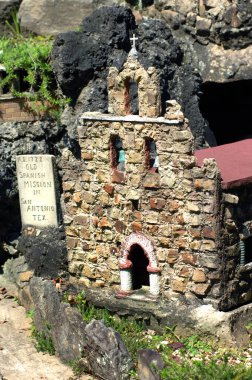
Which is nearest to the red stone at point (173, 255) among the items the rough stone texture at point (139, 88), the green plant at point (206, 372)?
the green plant at point (206, 372)

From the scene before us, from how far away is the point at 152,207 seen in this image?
64.3 ft

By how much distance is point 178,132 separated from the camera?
18828 mm

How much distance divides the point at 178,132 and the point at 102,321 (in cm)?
372

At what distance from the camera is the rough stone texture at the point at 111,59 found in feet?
76.8

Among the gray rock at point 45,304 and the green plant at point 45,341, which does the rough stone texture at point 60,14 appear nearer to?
the gray rock at point 45,304

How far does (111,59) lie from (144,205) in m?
5.13

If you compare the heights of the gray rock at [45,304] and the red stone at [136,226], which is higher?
the red stone at [136,226]

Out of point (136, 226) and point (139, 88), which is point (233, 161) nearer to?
point (136, 226)

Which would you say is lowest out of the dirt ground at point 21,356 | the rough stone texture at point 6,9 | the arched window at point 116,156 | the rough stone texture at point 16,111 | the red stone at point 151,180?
the dirt ground at point 21,356

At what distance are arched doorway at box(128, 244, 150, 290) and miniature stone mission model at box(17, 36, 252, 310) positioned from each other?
20 millimetres

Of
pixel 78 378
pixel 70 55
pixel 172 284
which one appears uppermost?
pixel 70 55

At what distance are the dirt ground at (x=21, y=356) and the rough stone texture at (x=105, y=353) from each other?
1.46ft

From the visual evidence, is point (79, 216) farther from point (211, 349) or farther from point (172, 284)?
point (211, 349)

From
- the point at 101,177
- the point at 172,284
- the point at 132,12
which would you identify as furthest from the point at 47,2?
the point at 172,284
